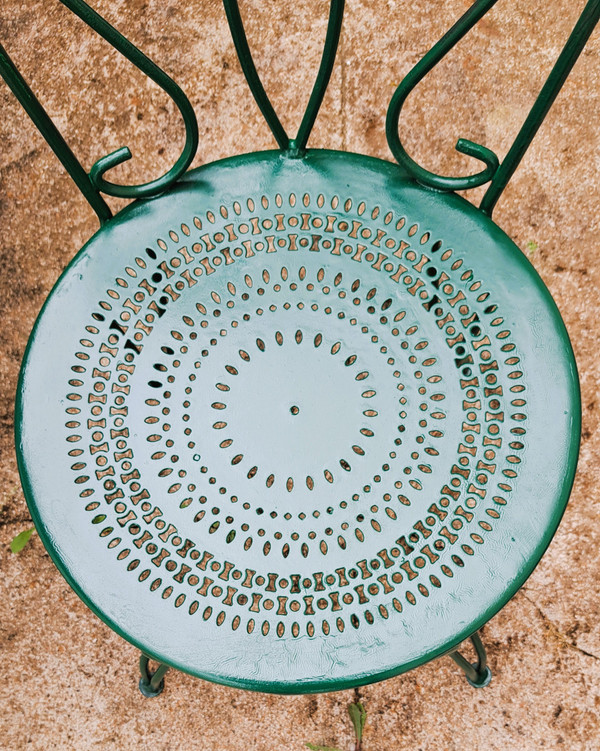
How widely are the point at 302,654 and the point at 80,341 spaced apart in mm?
627

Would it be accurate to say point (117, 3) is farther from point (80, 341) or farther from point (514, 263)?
point (514, 263)

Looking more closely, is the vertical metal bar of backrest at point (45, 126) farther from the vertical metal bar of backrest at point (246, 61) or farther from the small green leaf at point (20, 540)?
the small green leaf at point (20, 540)

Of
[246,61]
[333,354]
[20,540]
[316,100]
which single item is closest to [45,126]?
[246,61]

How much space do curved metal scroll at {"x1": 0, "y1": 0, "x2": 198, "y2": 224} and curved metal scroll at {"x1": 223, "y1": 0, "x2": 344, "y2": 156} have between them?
114mm

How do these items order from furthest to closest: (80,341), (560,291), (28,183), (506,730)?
(28,183) < (560,291) < (506,730) < (80,341)

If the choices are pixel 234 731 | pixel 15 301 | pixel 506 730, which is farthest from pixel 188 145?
pixel 506 730

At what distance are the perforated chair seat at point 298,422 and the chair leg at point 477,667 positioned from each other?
1.96 ft

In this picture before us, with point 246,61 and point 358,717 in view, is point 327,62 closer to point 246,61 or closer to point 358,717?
point 246,61

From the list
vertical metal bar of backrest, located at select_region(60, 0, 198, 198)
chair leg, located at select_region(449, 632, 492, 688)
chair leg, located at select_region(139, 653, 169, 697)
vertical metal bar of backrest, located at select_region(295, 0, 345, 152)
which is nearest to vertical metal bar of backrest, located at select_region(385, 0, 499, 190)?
vertical metal bar of backrest, located at select_region(295, 0, 345, 152)

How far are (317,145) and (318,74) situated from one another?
2.51ft

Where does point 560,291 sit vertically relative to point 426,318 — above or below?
below

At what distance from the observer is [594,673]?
5.17 ft

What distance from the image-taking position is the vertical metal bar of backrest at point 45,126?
34.9 inches

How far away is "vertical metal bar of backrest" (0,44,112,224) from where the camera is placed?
0.89 meters
